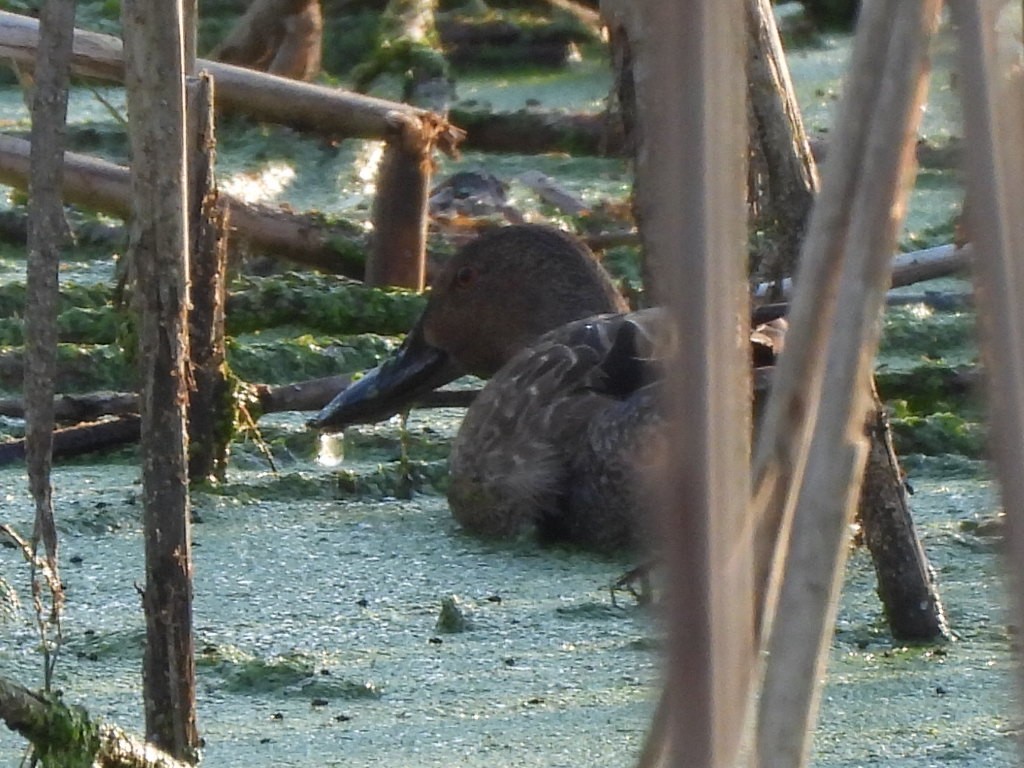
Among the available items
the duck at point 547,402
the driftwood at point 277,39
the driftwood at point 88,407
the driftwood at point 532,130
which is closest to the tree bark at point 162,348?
the duck at point 547,402

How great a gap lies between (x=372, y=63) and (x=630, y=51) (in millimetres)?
3388

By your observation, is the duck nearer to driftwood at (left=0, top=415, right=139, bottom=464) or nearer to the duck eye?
the duck eye

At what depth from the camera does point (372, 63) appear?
5.82 m

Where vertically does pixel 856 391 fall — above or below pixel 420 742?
above

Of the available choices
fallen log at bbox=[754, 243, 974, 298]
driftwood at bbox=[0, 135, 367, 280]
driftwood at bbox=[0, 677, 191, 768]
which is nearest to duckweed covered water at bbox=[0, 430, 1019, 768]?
driftwood at bbox=[0, 677, 191, 768]

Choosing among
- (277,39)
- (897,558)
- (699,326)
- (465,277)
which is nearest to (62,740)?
(699,326)

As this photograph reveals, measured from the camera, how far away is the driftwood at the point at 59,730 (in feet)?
5.63

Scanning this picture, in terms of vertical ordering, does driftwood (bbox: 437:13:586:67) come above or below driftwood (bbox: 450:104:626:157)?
above

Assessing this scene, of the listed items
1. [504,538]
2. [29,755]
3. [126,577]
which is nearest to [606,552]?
[504,538]

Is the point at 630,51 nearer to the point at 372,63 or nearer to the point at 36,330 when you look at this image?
the point at 36,330

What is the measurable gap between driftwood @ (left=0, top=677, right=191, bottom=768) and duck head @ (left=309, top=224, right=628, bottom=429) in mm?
1833

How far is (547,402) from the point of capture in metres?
3.13

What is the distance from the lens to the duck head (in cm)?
362

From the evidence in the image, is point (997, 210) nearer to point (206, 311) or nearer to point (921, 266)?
point (206, 311)
